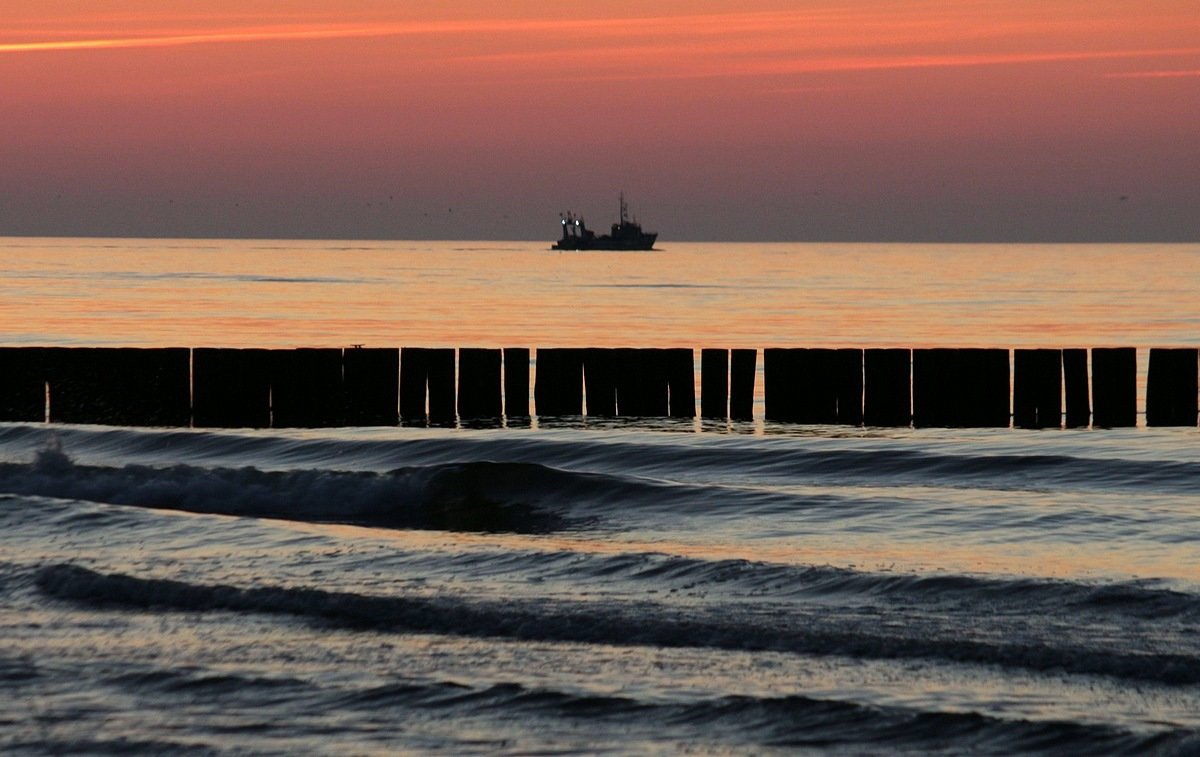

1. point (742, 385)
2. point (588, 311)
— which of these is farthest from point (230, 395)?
point (588, 311)

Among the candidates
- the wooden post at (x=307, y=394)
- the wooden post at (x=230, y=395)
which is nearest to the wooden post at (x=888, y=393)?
the wooden post at (x=307, y=394)

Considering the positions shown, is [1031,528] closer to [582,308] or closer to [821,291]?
[582,308]

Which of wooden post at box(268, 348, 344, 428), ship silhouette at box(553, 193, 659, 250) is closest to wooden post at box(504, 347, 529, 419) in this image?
wooden post at box(268, 348, 344, 428)

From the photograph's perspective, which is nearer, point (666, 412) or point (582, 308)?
point (666, 412)

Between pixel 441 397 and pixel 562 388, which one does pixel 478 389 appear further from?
pixel 562 388

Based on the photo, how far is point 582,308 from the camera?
5019 centimetres

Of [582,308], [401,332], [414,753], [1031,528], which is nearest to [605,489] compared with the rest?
[1031,528]

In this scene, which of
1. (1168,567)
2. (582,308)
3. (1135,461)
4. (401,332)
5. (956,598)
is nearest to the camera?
(956,598)

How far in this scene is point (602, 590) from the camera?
29.3 ft

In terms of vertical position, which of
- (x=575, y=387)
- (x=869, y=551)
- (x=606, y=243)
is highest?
(x=606, y=243)

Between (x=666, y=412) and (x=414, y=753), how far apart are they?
12117 mm

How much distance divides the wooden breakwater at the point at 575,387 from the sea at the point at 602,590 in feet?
0.94

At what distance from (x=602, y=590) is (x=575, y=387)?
923 cm

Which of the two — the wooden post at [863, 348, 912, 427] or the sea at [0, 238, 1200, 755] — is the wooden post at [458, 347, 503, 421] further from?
the wooden post at [863, 348, 912, 427]
